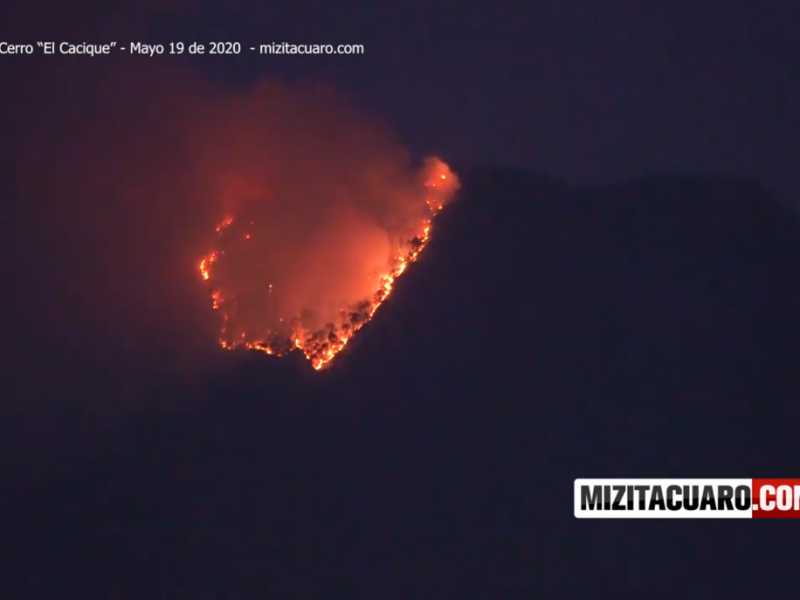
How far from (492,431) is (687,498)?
933 mm

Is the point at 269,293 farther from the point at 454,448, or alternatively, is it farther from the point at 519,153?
the point at 519,153

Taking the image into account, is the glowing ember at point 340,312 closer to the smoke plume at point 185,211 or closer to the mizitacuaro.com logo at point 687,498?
the smoke plume at point 185,211

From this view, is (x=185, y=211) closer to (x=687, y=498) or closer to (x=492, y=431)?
(x=492, y=431)

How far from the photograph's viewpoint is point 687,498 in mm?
3225

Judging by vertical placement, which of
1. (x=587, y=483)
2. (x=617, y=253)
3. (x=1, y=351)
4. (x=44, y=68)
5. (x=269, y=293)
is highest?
(x=44, y=68)

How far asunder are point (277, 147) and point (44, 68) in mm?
1183

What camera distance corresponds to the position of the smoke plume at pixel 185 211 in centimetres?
333

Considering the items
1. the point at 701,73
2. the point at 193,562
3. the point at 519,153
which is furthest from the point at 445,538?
the point at 701,73

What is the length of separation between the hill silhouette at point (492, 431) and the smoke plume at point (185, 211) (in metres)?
0.25

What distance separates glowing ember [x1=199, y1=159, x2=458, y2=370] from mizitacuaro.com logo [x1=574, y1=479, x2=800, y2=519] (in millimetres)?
1278

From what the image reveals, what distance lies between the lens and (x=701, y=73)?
344 cm

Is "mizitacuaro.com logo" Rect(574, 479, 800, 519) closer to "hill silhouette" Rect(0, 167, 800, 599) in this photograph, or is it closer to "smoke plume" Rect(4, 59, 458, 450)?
"hill silhouette" Rect(0, 167, 800, 599)

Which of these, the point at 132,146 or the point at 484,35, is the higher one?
the point at 484,35

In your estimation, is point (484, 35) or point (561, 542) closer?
point (561, 542)
